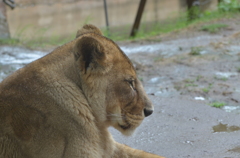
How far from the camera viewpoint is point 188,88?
22.7 ft

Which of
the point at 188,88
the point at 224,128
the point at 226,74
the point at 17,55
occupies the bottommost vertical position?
the point at 17,55

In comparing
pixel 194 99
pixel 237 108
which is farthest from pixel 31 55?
pixel 237 108

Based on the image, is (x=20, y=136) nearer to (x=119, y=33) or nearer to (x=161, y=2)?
(x=119, y=33)

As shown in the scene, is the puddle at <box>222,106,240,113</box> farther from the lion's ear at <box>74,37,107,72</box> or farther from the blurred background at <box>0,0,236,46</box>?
the blurred background at <box>0,0,236,46</box>

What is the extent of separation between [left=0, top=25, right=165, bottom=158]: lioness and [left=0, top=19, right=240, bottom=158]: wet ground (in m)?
0.51

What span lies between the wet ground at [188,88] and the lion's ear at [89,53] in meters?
0.94

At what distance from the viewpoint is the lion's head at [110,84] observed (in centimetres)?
298

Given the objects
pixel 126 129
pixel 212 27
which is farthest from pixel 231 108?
pixel 212 27

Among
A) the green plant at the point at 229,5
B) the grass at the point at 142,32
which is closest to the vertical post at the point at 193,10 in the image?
the grass at the point at 142,32

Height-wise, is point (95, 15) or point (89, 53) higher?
point (89, 53)

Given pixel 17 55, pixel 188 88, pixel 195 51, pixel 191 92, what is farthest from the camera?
pixel 17 55

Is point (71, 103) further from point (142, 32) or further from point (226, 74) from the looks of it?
point (142, 32)

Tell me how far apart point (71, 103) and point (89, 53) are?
0.44 meters

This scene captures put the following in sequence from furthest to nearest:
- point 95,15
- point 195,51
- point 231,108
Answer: point 95,15 → point 195,51 → point 231,108
